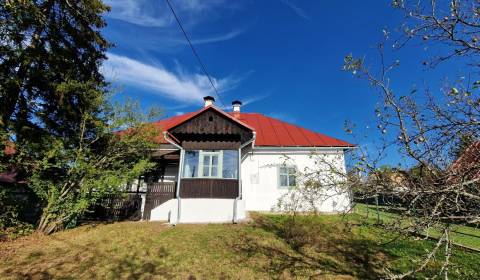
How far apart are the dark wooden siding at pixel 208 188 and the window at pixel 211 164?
0.30 meters

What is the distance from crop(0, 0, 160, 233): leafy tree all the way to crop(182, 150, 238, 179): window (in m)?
2.16

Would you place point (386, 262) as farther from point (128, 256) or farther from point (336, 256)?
point (128, 256)

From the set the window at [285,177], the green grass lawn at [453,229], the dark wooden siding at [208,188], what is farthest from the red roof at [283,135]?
the green grass lawn at [453,229]

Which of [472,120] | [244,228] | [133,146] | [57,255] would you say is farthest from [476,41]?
[133,146]

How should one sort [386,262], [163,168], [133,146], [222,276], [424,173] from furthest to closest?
1. [163,168]
2. [133,146]
3. [386,262]
4. [222,276]
5. [424,173]

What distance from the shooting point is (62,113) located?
1044cm

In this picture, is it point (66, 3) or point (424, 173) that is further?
point (66, 3)

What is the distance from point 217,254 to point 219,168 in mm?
5084

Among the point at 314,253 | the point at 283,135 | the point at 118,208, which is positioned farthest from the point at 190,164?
the point at 314,253

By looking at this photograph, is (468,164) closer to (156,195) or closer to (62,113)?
(156,195)

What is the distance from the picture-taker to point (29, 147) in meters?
8.88

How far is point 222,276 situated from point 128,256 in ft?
10.7

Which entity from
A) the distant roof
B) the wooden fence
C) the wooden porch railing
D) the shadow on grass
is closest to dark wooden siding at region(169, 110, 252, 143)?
the wooden porch railing

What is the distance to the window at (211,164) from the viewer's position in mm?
11633
